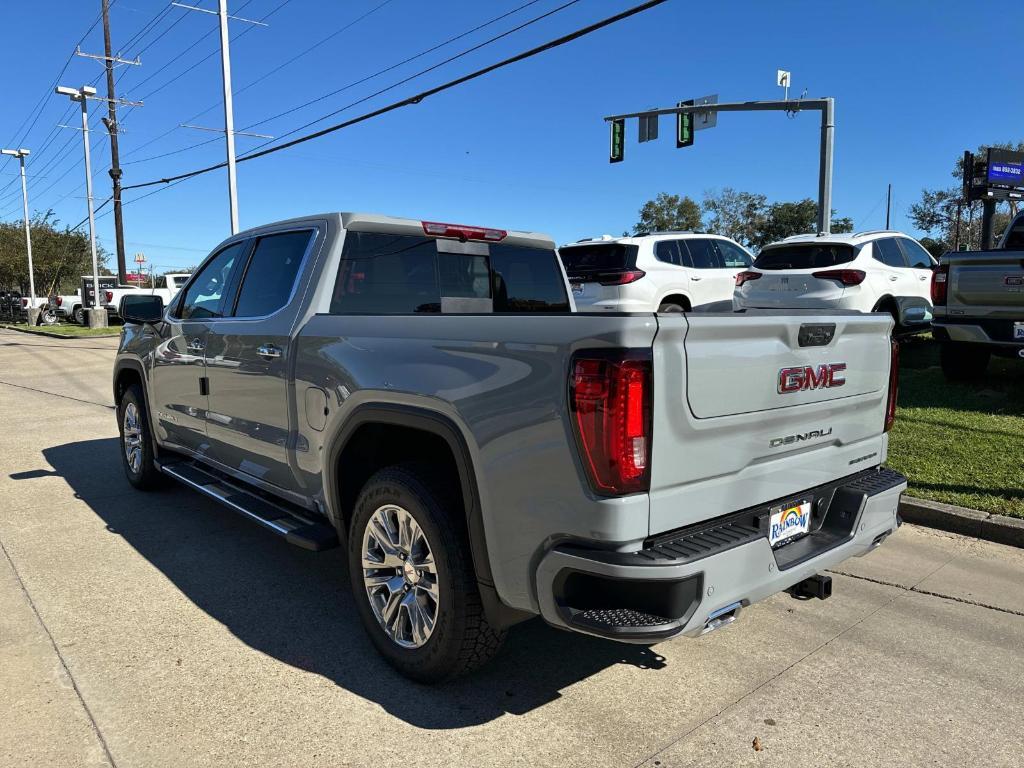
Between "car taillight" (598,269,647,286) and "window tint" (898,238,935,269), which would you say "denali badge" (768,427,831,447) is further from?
"window tint" (898,238,935,269)

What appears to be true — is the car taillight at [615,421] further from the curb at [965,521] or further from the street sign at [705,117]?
the street sign at [705,117]

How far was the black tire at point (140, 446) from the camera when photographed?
221 inches

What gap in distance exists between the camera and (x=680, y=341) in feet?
7.65

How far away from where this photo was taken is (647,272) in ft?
36.1

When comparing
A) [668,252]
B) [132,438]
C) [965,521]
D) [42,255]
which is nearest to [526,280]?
[965,521]

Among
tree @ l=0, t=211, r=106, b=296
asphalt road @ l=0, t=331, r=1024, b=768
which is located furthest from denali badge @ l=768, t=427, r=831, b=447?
tree @ l=0, t=211, r=106, b=296

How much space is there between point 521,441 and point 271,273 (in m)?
2.32

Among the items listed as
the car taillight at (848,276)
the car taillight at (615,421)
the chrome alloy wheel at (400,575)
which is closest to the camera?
the car taillight at (615,421)

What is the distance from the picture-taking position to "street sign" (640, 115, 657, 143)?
811 inches

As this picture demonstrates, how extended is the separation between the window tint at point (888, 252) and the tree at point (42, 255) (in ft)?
161

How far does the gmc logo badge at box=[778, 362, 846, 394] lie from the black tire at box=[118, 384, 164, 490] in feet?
15.0

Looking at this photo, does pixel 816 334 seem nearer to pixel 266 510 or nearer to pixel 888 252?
pixel 266 510

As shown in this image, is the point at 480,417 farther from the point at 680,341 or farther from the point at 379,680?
the point at 379,680

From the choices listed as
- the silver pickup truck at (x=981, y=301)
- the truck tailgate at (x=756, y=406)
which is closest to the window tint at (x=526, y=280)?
the truck tailgate at (x=756, y=406)
